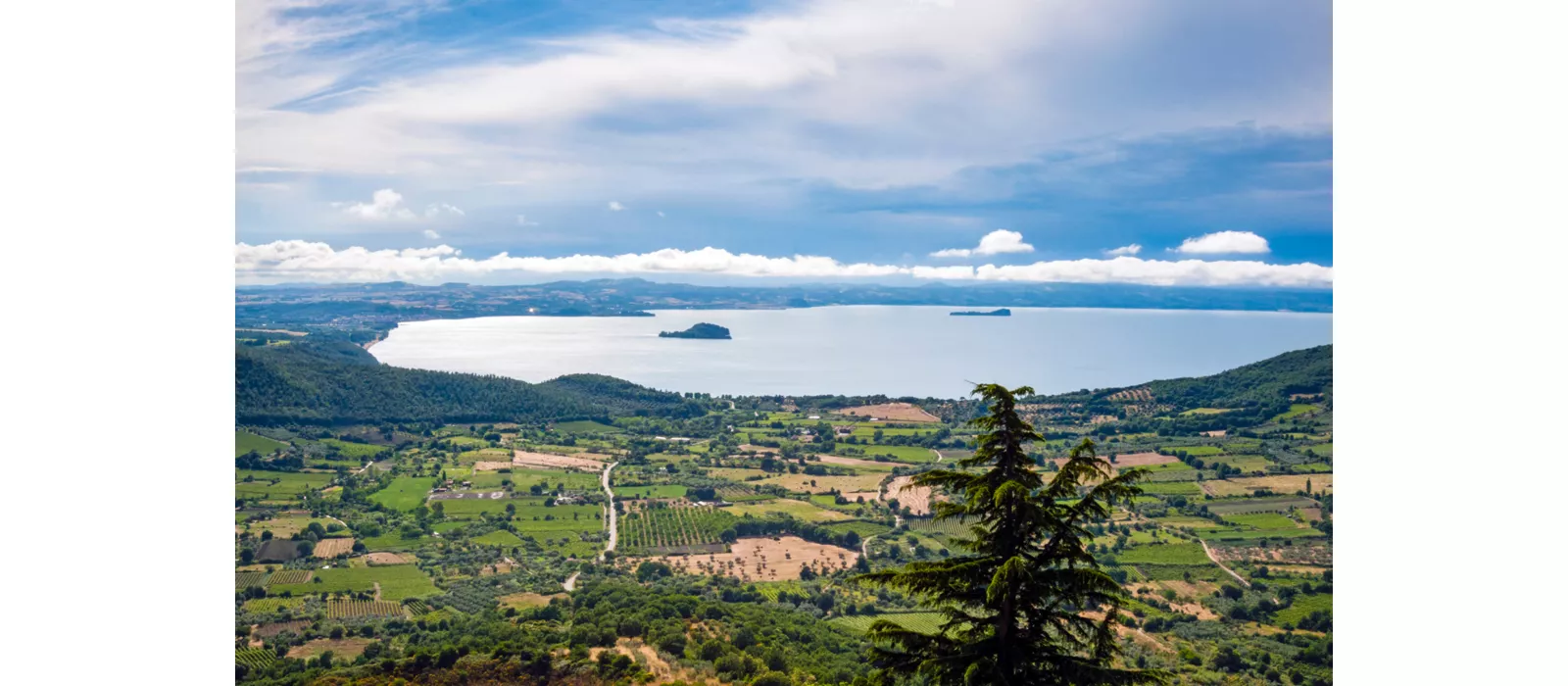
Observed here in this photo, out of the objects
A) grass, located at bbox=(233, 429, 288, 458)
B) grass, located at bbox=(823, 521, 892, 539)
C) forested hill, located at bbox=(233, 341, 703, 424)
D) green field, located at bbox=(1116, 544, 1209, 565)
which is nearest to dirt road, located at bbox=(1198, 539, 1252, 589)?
green field, located at bbox=(1116, 544, 1209, 565)

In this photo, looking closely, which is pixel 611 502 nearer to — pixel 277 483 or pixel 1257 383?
pixel 277 483

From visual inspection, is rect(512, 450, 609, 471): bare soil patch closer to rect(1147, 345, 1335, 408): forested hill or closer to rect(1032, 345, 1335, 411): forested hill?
rect(1032, 345, 1335, 411): forested hill

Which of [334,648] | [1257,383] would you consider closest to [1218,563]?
[1257,383]

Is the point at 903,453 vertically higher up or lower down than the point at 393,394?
lower down

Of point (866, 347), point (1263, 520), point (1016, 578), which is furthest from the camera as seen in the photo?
point (866, 347)

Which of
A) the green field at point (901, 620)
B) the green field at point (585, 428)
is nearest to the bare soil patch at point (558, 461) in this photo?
the green field at point (585, 428)

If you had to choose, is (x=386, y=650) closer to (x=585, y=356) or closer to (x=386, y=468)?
(x=386, y=468)

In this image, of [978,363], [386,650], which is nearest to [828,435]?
[978,363]
